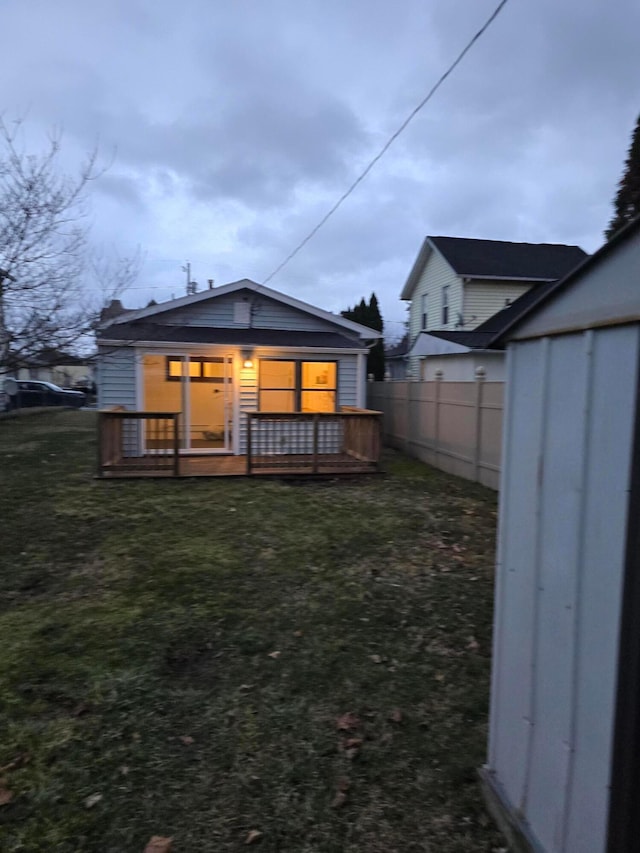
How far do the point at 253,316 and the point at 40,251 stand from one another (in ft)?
17.5

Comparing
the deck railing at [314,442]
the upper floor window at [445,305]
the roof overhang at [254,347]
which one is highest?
the upper floor window at [445,305]

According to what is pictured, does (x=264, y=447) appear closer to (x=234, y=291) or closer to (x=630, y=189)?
(x=234, y=291)

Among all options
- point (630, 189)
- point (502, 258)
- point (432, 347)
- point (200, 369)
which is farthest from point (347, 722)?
point (502, 258)

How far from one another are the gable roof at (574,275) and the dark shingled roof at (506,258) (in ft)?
59.7

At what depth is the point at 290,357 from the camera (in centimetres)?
1138

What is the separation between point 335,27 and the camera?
7.43 metres

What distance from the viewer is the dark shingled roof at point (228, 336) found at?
10.5 meters

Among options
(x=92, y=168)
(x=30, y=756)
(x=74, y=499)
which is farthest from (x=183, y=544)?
(x=92, y=168)

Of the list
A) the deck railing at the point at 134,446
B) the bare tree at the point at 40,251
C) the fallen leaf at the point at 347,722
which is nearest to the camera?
the fallen leaf at the point at 347,722

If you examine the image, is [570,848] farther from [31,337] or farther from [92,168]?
[92,168]

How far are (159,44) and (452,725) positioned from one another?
951 cm

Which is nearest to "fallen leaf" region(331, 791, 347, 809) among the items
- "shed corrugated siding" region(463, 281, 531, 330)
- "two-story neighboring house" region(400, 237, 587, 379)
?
"two-story neighboring house" region(400, 237, 587, 379)

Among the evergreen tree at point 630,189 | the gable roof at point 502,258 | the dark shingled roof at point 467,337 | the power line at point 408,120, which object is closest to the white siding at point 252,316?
the power line at point 408,120

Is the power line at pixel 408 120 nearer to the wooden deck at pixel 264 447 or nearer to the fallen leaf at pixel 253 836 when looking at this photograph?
the wooden deck at pixel 264 447
